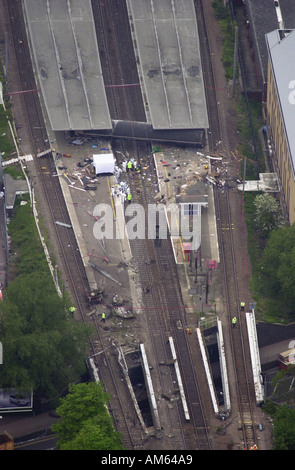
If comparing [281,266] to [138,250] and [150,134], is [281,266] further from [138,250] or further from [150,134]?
[150,134]

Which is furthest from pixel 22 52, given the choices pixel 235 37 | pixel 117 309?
pixel 117 309

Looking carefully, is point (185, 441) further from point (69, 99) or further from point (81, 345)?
point (69, 99)

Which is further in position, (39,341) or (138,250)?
(138,250)

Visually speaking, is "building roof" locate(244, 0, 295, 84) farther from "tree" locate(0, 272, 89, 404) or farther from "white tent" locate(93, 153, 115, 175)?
"tree" locate(0, 272, 89, 404)

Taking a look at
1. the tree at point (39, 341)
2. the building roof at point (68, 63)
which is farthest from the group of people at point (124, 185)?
the tree at point (39, 341)

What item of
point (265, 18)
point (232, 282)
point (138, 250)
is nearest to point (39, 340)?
point (138, 250)

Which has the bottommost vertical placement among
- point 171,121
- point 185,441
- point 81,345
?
point 185,441
